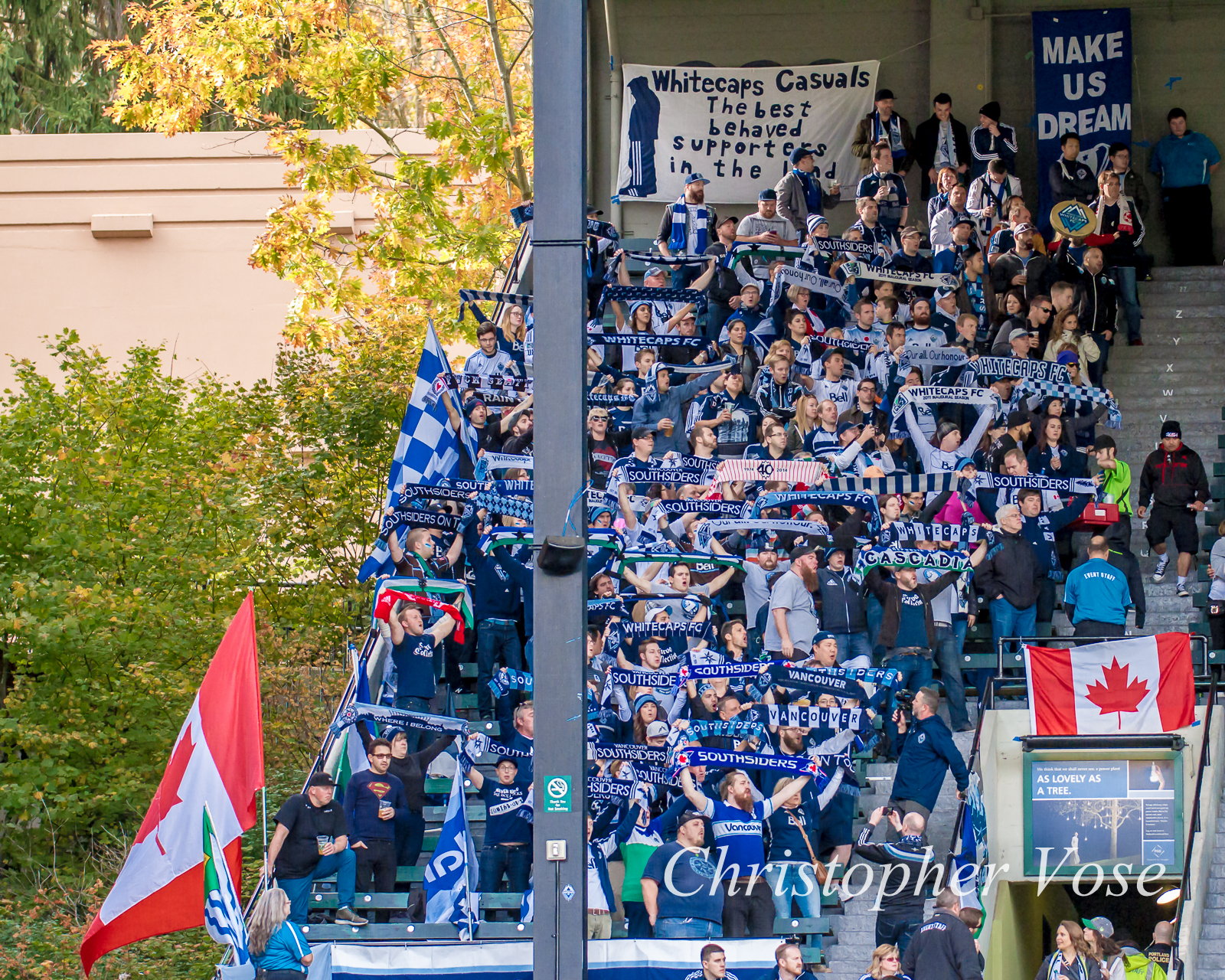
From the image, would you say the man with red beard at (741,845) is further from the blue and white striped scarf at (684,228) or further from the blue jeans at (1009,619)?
the blue and white striped scarf at (684,228)

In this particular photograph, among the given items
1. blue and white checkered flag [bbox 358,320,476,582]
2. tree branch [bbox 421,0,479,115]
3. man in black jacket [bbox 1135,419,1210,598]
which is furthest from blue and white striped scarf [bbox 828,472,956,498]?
tree branch [bbox 421,0,479,115]

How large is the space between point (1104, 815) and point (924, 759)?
2448 mm

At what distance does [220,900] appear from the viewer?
10.6 metres

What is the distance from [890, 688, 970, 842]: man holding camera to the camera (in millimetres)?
13156

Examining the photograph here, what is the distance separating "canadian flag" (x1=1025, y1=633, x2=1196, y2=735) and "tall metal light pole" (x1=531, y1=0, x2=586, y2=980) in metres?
6.50

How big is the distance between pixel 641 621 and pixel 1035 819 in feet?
12.5

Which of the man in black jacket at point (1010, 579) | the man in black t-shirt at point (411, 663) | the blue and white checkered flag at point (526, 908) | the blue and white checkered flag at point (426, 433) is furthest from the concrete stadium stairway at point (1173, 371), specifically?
the blue and white checkered flag at point (526, 908)

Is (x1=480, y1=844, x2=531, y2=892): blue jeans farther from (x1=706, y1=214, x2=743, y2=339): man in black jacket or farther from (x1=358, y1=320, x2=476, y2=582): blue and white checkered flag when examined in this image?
(x1=706, y1=214, x2=743, y2=339): man in black jacket

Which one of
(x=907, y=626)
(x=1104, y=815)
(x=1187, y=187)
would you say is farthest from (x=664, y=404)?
(x=1187, y=187)

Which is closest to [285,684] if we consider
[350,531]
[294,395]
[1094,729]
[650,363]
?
[350,531]

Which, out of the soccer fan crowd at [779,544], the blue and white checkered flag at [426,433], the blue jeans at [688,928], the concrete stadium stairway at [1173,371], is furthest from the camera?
the concrete stadium stairway at [1173,371]

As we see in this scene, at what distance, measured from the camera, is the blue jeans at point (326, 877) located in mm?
12344

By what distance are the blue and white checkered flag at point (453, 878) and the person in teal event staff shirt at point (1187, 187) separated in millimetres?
15427

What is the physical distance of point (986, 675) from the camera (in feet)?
50.7
